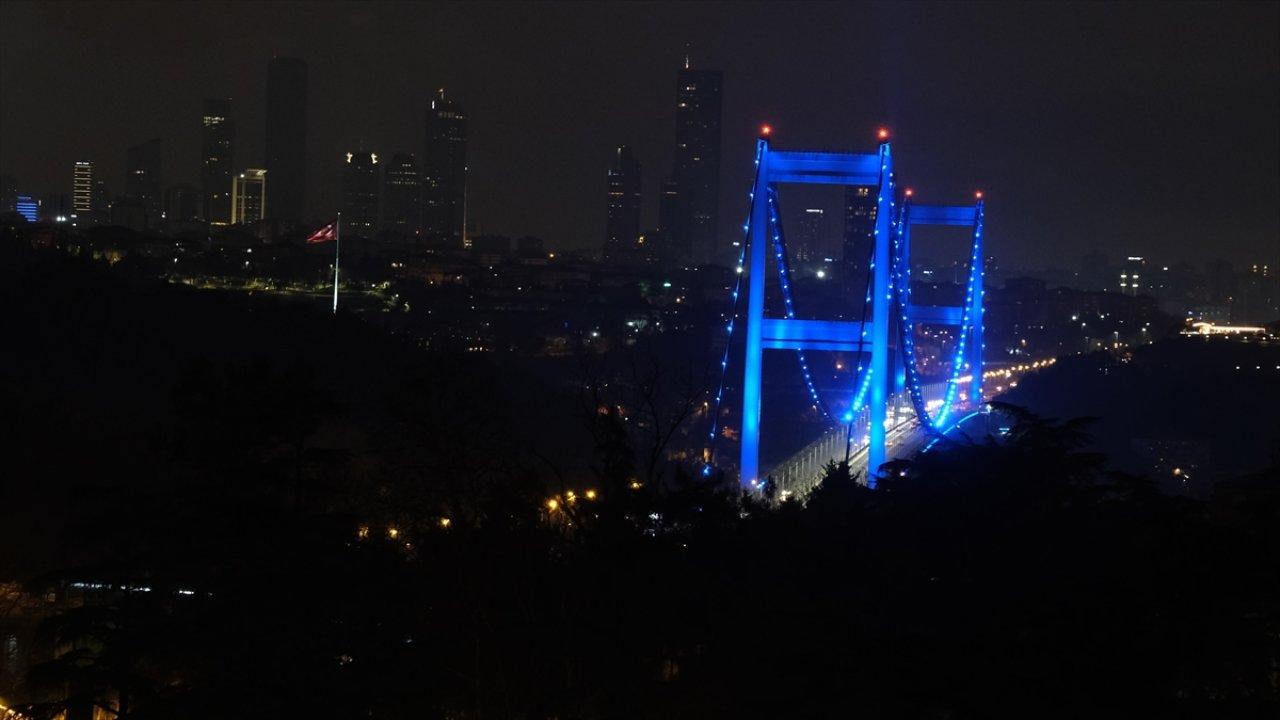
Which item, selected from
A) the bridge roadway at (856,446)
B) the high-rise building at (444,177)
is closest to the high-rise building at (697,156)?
the high-rise building at (444,177)

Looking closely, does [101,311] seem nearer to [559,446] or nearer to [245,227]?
[559,446]

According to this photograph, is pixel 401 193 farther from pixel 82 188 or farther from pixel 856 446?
pixel 856 446

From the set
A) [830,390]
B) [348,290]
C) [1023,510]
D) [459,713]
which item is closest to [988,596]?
[1023,510]

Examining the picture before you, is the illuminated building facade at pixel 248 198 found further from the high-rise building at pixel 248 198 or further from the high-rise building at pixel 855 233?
the high-rise building at pixel 855 233

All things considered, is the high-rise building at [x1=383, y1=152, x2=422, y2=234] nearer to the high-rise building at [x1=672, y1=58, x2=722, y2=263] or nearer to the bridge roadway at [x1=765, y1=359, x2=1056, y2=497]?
the high-rise building at [x1=672, y1=58, x2=722, y2=263]

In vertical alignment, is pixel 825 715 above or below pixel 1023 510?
below
